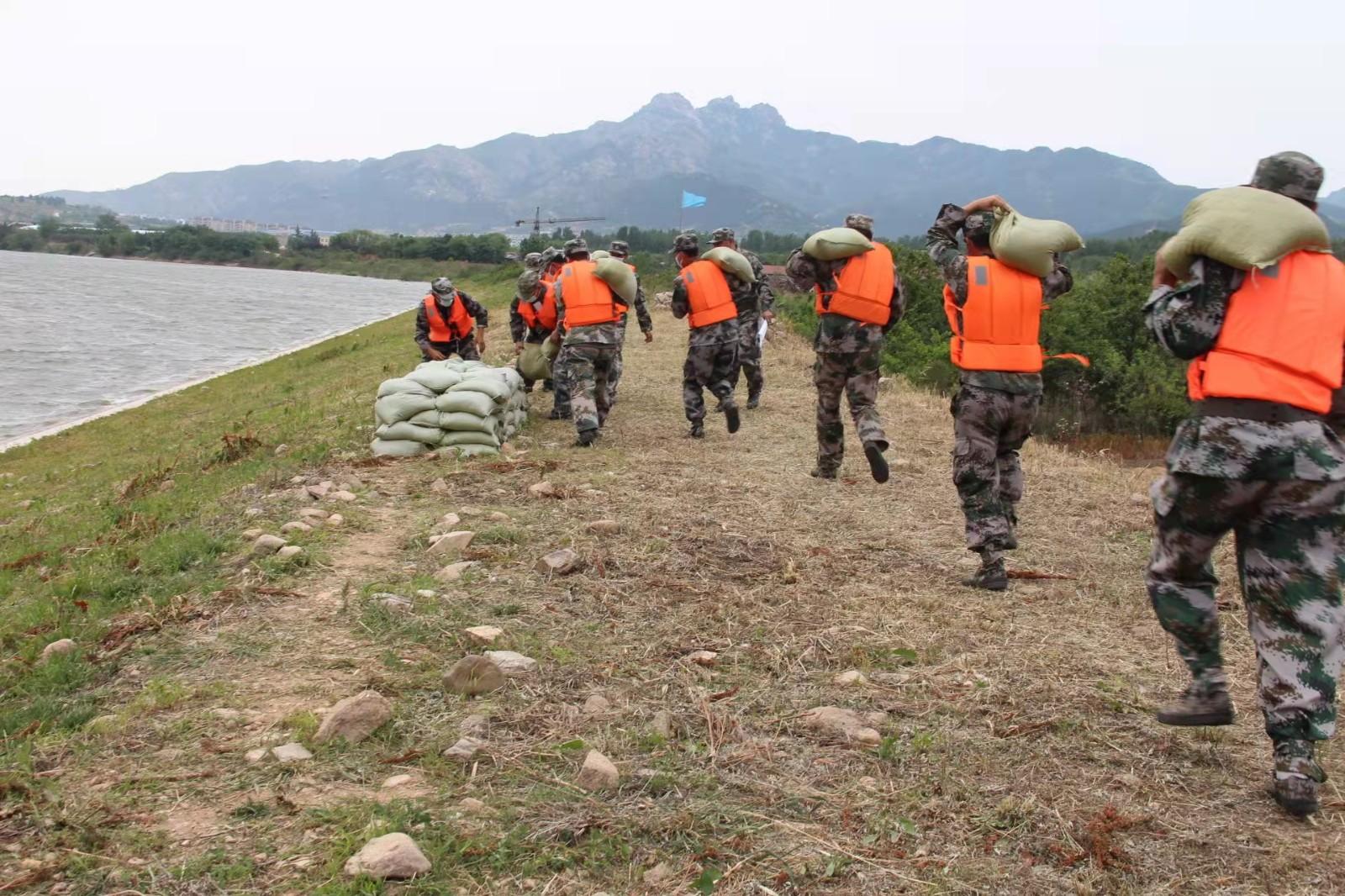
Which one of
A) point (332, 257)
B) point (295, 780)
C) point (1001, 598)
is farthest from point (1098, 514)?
point (332, 257)

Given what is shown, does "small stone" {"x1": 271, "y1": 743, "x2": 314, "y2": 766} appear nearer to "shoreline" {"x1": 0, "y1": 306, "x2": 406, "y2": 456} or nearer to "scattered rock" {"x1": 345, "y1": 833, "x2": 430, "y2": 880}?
"scattered rock" {"x1": 345, "y1": 833, "x2": 430, "y2": 880}

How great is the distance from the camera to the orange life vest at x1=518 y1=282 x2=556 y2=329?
38.1 feet

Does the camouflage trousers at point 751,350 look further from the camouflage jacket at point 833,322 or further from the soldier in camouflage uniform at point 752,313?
the camouflage jacket at point 833,322

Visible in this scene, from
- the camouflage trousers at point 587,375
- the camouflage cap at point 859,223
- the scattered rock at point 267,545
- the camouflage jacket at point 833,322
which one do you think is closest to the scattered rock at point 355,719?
the scattered rock at point 267,545

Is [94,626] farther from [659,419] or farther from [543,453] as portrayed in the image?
[659,419]

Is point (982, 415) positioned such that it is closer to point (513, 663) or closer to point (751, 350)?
point (513, 663)

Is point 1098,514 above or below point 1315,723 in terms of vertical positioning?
below

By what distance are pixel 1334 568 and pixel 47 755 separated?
167 inches

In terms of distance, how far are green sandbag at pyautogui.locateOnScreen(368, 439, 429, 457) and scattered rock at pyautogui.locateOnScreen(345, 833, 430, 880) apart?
648 centimetres

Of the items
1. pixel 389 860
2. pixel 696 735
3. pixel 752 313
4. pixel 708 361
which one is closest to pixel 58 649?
pixel 389 860

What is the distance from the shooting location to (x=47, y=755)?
3.59 meters

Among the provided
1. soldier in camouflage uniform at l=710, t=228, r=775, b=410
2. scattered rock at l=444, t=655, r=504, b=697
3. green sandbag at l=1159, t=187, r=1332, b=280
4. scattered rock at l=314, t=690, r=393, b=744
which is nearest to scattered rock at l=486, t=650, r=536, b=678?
scattered rock at l=444, t=655, r=504, b=697

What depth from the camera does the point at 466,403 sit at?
9227mm

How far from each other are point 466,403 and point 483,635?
484 cm
